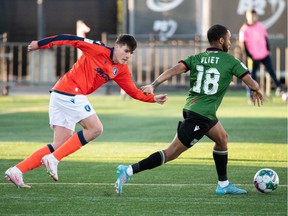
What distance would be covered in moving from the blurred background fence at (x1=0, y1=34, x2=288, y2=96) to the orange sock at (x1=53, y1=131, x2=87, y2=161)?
64.4 feet

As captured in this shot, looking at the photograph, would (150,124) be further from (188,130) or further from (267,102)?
(188,130)

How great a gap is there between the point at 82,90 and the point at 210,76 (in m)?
1.51

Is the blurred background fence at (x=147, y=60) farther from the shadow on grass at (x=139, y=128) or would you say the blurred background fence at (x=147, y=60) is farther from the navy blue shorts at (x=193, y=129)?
the navy blue shorts at (x=193, y=129)

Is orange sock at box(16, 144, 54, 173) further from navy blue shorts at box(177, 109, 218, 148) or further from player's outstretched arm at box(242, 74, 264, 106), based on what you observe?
player's outstretched arm at box(242, 74, 264, 106)

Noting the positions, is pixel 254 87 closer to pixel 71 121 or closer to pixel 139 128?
pixel 71 121

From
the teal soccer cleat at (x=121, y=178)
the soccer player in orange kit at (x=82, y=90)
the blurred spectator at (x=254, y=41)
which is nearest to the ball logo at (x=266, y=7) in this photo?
the blurred spectator at (x=254, y=41)

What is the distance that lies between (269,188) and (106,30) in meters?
25.1

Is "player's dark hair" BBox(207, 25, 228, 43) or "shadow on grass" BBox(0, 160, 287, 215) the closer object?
"shadow on grass" BBox(0, 160, 287, 215)

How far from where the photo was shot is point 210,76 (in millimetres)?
10234

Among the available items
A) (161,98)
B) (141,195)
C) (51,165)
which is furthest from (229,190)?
(51,165)

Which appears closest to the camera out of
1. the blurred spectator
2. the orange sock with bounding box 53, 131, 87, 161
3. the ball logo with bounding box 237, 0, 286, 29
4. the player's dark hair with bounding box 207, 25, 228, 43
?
the player's dark hair with bounding box 207, 25, 228, 43

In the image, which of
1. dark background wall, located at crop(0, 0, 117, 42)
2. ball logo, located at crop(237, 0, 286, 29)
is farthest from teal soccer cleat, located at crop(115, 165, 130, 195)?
dark background wall, located at crop(0, 0, 117, 42)

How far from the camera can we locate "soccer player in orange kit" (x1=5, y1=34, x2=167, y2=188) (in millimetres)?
10633

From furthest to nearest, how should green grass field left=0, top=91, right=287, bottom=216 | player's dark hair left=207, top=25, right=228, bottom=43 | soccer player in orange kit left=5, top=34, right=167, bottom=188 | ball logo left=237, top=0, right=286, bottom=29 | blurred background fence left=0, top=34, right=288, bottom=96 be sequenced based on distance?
ball logo left=237, top=0, right=286, bottom=29 < blurred background fence left=0, top=34, right=288, bottom=96 < soccer player in orange kit left=5, top=34, right=167, bottom=188 < player's dark hair left=207, top=25, right=228, bottom=43 < green grass field left=0, top=91, right=287, bottom=216
